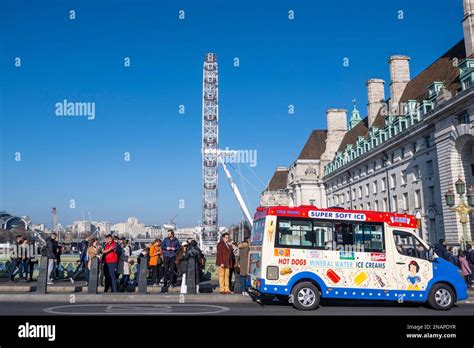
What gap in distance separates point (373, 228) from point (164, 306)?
734 cm

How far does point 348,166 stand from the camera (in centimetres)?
7100

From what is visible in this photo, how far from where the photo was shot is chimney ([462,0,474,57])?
41.7 metres

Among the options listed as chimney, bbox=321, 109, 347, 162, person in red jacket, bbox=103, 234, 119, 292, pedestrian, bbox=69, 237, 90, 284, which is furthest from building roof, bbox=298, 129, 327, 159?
person in red jacket, bbox=103, 234, 119, 292

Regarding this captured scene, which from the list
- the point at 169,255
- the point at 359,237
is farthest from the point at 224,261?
the point at 359,237

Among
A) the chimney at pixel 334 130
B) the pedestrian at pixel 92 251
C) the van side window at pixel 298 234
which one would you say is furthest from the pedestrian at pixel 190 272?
the chimney at pixel 334 130

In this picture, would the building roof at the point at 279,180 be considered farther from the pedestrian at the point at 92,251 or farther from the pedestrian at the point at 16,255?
the pedestrian at the point at 92,251

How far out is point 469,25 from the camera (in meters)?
42.0

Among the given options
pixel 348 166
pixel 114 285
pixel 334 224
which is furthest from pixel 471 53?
pixel 114 285

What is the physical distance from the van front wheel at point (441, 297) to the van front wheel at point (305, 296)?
148 inches

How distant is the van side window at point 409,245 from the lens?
14430 mm

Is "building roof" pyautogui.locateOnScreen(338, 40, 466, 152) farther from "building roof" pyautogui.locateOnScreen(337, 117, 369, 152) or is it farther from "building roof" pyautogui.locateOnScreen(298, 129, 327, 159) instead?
"building roof" pyautogui.locateOnScreen(298, 129, 327, 159)

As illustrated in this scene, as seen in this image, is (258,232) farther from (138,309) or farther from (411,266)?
(411,266)

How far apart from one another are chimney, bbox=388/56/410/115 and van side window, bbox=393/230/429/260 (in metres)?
50.5

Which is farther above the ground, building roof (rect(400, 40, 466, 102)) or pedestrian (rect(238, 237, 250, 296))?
building roof (rect(400, 40, 466, 102))
